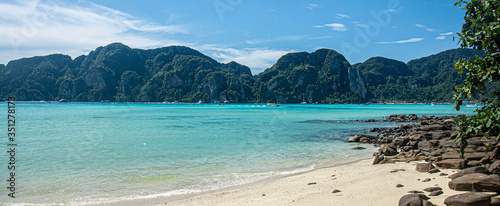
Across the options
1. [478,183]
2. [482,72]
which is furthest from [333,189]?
[482,72]

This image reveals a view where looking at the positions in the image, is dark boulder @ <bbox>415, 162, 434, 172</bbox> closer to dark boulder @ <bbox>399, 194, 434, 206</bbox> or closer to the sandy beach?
the sandy beach

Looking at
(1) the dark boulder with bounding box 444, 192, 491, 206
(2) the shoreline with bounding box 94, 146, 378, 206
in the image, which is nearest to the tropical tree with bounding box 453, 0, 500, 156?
(1) the dark boulder with bounding box 444, 192, 491, 206

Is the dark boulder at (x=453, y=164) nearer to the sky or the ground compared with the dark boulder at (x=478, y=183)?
→ nearer to the ground

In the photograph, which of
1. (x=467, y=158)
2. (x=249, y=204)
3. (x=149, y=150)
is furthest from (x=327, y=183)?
(x=149, y=150)

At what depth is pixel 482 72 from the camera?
460 centimetres

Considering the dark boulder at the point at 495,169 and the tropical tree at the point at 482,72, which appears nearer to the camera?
the tropical tree at the point at 482,72

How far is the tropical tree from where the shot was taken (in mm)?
4625

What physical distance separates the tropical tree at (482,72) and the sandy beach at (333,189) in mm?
2883

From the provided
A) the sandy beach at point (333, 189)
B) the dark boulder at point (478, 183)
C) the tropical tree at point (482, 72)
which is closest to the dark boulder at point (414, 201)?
the sandy beach at point (333, 189)

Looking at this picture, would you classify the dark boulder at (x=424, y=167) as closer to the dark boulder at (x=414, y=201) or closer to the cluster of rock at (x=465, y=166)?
the cluster of rock at (x=465, y=166)

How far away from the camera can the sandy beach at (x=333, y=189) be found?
802 centimetres

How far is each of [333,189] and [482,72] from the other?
585cm

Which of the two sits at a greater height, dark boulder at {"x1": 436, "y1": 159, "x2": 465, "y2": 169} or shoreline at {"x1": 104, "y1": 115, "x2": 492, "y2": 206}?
dark boulder at {"x1": 436, "y1": 159, "x2": 465, "y2": 169}

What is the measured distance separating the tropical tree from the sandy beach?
2.88 meters
